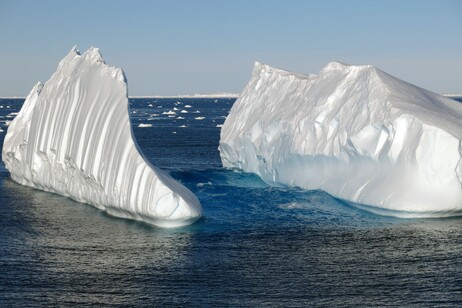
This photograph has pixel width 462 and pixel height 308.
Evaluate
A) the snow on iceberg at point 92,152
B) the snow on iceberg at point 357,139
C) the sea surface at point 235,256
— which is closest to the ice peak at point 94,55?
the snow on iceberg at point 92,152

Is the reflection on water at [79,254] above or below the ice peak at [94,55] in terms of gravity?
below

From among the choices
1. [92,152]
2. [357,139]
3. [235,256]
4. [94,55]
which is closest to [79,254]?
[235,256]

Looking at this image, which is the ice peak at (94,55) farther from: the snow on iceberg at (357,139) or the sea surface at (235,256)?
the snow on iceberg at (357,139)

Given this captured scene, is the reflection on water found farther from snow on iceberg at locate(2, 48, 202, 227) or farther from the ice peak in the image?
the ice peak

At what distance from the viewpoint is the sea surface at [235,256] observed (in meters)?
19.9

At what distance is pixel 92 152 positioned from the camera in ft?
104

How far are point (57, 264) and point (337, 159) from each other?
14.0 metres

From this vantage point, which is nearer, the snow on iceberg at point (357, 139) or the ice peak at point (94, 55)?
the snow on iceberg at point (357, 139)

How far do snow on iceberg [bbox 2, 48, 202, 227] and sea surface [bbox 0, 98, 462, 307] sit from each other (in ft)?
2.38

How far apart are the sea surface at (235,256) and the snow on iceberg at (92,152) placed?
724 mm

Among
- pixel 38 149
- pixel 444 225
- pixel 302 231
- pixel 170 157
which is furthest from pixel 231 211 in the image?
pixel 170 157

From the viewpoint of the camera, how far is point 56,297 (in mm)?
19922

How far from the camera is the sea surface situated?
1989 cm

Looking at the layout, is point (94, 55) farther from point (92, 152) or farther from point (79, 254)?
point (79, 254)
